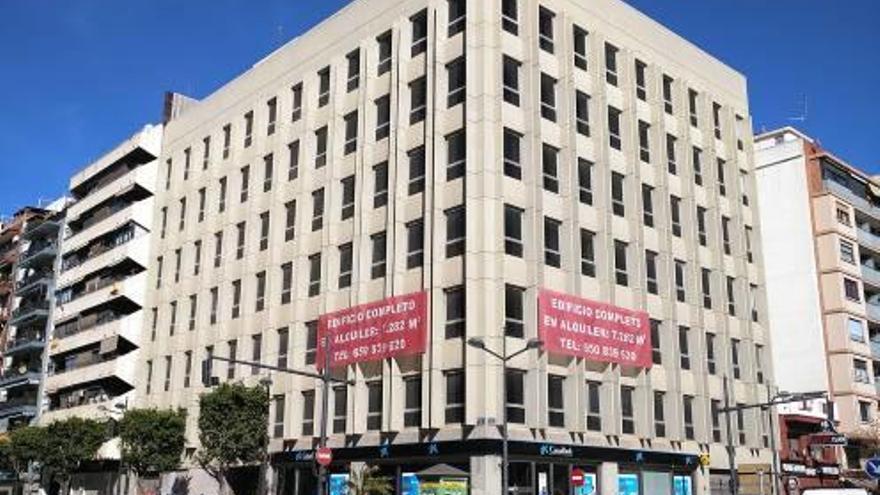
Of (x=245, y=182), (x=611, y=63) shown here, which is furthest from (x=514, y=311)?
(x=245, y=182)

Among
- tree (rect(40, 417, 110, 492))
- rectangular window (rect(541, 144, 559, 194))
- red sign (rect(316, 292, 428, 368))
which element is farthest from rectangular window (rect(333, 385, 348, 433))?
tree (rect(40, 417, 110, 492))

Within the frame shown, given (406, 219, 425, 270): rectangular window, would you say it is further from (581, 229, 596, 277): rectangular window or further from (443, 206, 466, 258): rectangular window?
(581, 229, 596, 277): rectangular window

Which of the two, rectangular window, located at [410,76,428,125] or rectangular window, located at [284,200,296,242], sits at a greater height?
rectangular window, located at [410,76,428,125]

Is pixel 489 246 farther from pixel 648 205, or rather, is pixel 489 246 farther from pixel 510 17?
pixel 648 205

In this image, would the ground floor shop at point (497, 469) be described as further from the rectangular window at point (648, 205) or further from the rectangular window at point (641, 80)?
the rectangular window at point (641, 80)

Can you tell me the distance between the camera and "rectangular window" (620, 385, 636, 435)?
131 ft

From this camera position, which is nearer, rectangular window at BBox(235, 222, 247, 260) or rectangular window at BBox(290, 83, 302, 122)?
rectangular window at BBox(290, 83, 302, 122)

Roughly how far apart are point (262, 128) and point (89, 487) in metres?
26.4

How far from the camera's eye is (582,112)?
43.0 m

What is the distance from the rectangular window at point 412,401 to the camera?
→ 37250 millimetres

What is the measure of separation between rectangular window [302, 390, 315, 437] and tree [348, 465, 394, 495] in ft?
17.5

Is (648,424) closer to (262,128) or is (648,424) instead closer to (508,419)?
(508,419)

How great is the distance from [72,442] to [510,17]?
35097 millimetres

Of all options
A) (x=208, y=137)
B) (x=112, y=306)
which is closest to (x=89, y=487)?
(x=112, y=306)
